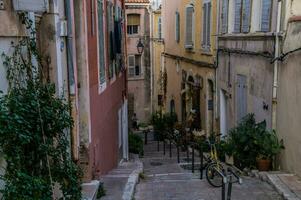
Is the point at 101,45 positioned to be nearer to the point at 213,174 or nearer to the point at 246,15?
the point at 213,174

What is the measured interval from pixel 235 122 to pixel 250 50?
9.37 ft

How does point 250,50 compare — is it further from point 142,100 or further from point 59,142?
point 142,100

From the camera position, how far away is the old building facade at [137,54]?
99.0 ft

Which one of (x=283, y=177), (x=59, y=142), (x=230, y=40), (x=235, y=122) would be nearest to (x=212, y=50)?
(x=230, y=40)

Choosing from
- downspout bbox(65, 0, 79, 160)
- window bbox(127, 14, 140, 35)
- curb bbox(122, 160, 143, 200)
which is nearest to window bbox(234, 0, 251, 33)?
curb bbox(122, 160, 143, 200)

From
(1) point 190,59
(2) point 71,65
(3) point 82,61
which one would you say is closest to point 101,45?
(3) point 82,61

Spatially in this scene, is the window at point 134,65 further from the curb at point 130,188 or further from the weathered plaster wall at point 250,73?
the curb at point 130,188

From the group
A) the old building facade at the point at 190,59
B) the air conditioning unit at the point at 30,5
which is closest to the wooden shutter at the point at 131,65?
the old building facade at the point at 190,59

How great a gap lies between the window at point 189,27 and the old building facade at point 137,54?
978 centimetres

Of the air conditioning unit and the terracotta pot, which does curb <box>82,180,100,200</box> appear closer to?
the air conditioning unit

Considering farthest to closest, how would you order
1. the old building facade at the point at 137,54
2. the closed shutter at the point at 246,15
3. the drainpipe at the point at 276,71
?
the old building facade at the point at 137,54 → the closed shutter at the point at 246,15 → the drainpipe at the point at 276,71

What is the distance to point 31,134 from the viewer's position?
4078 millimetres

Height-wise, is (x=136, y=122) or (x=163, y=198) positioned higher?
(x=163, y=198)

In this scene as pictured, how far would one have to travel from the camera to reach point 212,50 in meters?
16.5
